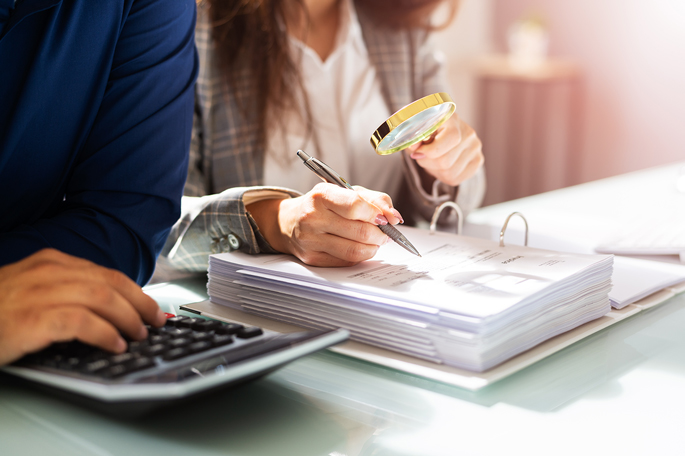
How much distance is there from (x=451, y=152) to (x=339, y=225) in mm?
330

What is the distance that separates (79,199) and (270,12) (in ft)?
2.26

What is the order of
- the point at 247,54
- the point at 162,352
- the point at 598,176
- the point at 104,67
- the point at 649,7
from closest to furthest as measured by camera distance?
1. the point at 162,352
2. the point at 104,67
3. the point at 247,54
4. the point at 649,7
5. the point at 598,176

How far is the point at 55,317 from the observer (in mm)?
437

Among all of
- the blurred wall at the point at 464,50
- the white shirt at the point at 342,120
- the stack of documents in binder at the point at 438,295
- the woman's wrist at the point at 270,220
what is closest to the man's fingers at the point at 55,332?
the stack of documents in binder at the point at 438,295

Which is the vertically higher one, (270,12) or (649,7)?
(649,7)

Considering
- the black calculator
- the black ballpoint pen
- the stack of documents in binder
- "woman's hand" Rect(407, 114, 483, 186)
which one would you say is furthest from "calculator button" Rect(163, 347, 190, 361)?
"woman's hand" Rect(407, 114, 483, 186)

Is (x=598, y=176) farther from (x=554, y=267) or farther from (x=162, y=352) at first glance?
(x=162, y=352)

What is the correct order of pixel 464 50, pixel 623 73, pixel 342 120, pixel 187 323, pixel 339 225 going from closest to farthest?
pixel 187 323 < pixel 339 225 < pixel 342 120 < pixel 623 73 < pixel 464 50

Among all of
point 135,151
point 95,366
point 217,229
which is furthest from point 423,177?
point 95,366

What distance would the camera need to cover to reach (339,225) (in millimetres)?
659

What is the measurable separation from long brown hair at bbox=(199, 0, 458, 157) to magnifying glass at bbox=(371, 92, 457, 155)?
558mm

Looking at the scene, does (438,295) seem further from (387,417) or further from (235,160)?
(235,160)

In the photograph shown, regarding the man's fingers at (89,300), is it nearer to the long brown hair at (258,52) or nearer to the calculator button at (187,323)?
the calculator button at (187,323)

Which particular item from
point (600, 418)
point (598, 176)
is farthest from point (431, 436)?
point (598, 176)
